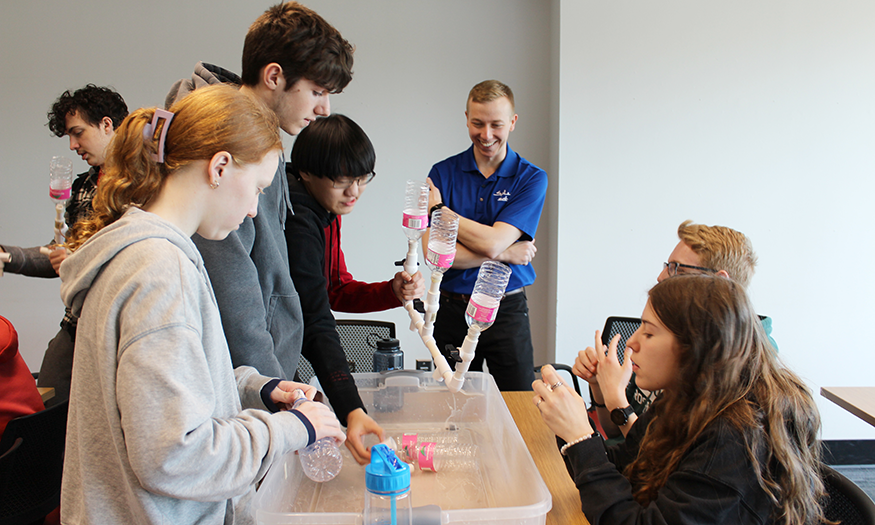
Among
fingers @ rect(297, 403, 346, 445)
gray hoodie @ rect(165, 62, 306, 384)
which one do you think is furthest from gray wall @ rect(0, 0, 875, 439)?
fingers @ rect(297, 403, 346, 445)

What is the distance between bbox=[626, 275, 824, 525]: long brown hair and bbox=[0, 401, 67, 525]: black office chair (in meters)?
1.59

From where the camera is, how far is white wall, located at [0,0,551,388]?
3352 mm

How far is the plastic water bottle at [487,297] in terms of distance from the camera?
0.98 m

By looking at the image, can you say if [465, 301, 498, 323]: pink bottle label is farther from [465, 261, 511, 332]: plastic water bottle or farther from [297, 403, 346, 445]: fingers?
[297, 403, 346, 445]: fingers

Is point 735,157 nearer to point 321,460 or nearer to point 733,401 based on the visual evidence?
point 733,401

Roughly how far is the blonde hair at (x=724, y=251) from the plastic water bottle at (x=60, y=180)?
2544mm

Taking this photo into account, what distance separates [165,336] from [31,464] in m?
1.26

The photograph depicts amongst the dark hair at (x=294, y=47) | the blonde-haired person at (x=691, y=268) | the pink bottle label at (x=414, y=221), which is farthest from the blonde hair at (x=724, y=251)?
the dark hair at (x=294, y=47)

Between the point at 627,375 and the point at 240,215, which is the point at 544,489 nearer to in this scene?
the point at 627,375

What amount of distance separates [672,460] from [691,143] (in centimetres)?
247

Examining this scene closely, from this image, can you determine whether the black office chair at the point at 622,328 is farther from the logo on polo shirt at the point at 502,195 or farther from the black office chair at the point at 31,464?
the black office chair at the point at 31,464

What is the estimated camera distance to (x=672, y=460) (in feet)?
3.48

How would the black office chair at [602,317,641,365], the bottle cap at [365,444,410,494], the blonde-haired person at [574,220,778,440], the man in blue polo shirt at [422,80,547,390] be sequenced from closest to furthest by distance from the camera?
1. the bottle cap at [365,444,410,494]
2. the blonde-haired person at [574,220,778,440]
3. the man in blue polo shirt at [422,80,547,390]
4. the black office chair at [602,317,641,365]

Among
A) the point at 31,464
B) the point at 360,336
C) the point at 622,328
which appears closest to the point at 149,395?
the point at 31,464
